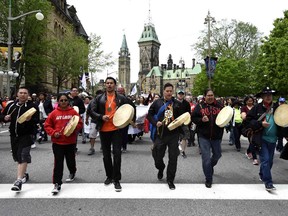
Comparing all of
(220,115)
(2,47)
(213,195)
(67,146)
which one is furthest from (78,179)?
(2,47)

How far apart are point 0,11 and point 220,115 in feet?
88.7

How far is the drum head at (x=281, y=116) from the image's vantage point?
5.66 meters

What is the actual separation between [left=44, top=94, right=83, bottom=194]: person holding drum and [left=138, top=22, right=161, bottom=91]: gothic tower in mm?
150839

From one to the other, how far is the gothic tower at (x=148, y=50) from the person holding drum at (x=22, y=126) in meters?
151

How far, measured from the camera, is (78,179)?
639 cm

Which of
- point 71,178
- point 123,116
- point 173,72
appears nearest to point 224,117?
point 123,116

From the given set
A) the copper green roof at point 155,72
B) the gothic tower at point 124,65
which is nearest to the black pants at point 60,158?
the copper green roof at point 155,72

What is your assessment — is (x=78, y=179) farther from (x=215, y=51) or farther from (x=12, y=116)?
(x=215, y=51)

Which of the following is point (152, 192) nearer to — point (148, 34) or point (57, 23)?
point (57, 23)

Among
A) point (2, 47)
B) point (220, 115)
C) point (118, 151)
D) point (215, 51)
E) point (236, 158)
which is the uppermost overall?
point (215, 51)

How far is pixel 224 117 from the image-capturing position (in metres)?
6.05

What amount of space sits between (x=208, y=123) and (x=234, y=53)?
156 ft

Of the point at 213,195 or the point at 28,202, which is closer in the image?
the point at 28,202

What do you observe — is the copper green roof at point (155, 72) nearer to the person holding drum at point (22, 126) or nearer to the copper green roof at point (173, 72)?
the copper green roof at point (173, 72)
